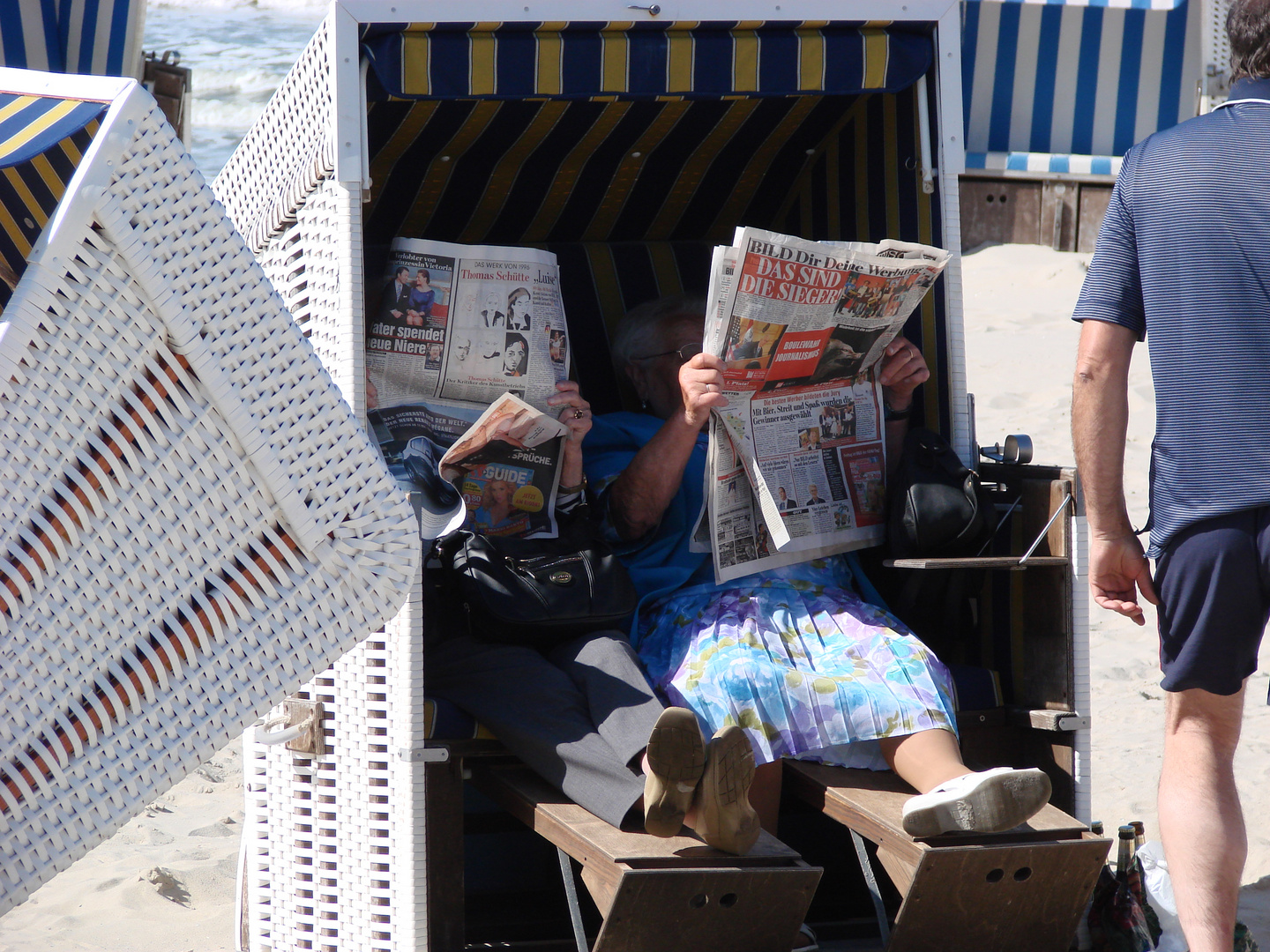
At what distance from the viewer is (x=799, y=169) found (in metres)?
3.85

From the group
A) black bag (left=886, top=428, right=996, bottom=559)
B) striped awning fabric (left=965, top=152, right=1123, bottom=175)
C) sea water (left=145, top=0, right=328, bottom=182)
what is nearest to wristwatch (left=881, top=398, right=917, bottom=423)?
black bag (left=886, top=428, right=996, bottom=559)

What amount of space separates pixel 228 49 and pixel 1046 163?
1070 centimetres

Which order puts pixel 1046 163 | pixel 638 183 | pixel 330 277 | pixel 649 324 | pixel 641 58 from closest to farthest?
1. pixel 330 277
2. pixel 641 58
3. pixel 649 324
4. pixel 638 183
5. pixel 1046 163

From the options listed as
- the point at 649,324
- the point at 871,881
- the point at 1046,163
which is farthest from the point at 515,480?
the point at 1046,163

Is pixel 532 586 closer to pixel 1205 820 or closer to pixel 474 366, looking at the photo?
pixel 474 366

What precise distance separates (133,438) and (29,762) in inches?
15.7

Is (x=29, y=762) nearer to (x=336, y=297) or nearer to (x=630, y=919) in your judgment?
(x=630, y=919)

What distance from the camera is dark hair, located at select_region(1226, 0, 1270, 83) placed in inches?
88.0

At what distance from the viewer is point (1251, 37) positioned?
227cm

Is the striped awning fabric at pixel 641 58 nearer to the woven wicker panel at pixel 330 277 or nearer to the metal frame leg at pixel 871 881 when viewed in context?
the woven wicker panel at pixel 330 277

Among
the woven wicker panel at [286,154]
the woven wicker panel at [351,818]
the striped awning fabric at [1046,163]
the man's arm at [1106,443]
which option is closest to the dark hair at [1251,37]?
the man's arm at [1106,443]

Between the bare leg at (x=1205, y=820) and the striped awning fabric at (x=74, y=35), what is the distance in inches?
211

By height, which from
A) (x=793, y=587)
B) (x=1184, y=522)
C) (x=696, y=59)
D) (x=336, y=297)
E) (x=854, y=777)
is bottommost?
(x=854, y=777)

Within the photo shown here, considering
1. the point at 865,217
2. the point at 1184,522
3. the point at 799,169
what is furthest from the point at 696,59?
the point at 1184,522
